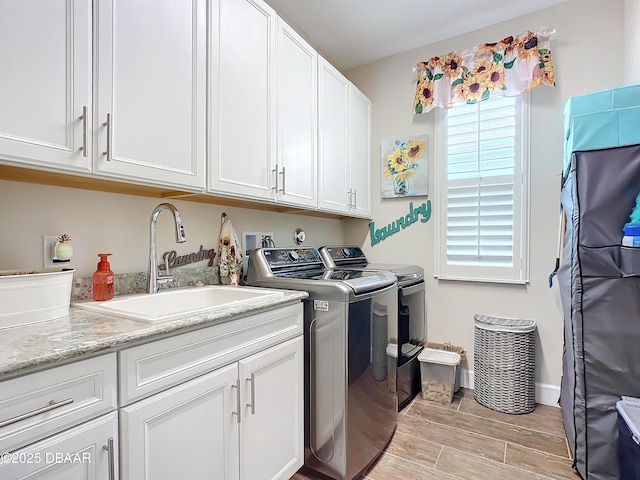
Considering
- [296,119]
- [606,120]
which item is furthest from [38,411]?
[606,120]

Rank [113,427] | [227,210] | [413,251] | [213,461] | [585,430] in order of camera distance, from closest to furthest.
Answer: [113,427] < [213,461] < [585,430] < [227,210] < [413,251]

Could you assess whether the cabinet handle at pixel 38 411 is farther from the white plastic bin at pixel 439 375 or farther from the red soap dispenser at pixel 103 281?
the white plastic bin at pixel 439 375

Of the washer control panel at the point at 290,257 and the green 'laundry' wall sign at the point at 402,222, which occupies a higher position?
the green 'laundry' wall sign at the point at 402,222

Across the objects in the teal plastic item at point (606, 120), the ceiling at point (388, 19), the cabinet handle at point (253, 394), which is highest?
the ceiling at point (388, 19)

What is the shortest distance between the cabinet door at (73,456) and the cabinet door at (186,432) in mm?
37

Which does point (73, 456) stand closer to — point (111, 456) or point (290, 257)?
point (111, 456)

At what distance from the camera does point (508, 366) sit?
7.18 ft

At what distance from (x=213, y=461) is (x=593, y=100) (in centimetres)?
237

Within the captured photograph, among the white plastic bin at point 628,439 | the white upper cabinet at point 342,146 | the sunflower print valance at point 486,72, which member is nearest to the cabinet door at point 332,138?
the white upper cabinet at point 342,146

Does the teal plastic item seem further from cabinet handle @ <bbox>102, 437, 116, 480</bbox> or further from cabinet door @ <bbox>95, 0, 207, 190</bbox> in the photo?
cabinet handle @ <bbox>102, 437, 116, 480</bbox>

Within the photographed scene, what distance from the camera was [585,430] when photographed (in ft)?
4.92

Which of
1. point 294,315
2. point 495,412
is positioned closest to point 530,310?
point 495,412

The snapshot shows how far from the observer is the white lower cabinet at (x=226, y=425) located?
927mm

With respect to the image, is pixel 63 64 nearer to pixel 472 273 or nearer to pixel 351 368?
pixel 351 368
